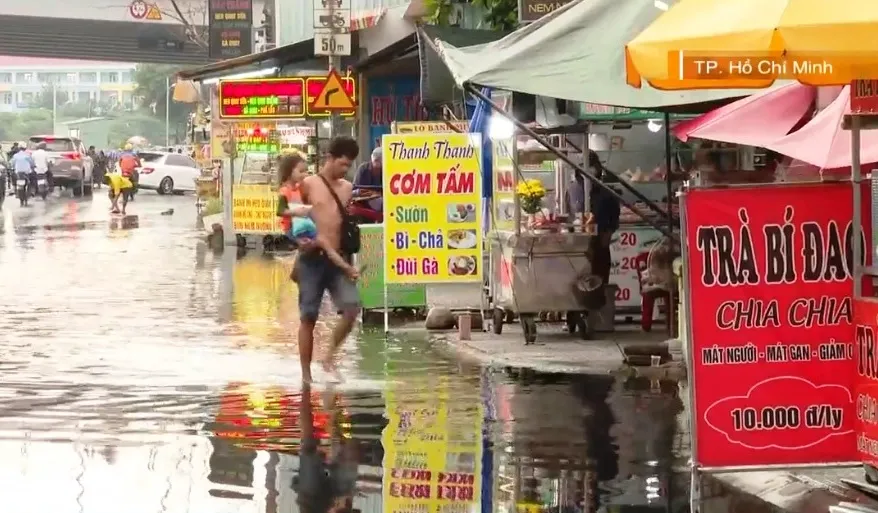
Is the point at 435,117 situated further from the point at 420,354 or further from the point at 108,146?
the point at 108,146

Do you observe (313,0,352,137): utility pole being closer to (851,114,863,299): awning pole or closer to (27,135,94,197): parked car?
(851,114,863,299): awning pole

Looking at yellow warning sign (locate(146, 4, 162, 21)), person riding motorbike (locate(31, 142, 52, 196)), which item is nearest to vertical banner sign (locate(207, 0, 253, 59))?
person riding motorbike (locate(31, 142, 52, 196))

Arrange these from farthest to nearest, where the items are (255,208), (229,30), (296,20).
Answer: (229,30), (296,20), (255,208)

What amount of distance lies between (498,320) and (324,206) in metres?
3.47

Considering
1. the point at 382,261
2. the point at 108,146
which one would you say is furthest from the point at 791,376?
the point at 108,146

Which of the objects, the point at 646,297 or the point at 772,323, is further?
the point at 646,297

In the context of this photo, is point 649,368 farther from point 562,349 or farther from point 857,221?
point 857,221

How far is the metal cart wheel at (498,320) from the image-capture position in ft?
49.7

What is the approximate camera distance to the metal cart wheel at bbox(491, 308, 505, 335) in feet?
49.7

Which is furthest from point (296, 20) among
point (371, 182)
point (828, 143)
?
point (828, 143)

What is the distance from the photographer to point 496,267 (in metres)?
15.1

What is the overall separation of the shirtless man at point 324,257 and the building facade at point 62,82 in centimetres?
14979

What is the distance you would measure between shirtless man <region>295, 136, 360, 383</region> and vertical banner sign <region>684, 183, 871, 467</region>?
16.4 feet

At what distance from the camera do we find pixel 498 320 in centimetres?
1517
